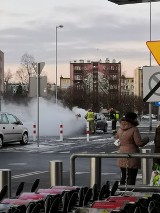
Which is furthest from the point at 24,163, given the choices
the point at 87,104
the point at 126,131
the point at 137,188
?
the point at 87,104

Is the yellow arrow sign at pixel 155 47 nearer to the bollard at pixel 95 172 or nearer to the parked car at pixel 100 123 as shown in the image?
the bollard at pixel 95 172

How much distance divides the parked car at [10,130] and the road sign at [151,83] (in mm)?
19548

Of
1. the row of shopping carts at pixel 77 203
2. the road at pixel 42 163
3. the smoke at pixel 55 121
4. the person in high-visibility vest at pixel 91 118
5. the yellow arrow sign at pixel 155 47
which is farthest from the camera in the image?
the smoke at pixel 55 121

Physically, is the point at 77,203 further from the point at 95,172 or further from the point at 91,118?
the point at 91,118

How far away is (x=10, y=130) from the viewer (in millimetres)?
28234

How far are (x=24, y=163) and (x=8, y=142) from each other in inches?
322

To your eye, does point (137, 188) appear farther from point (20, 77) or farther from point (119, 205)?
point (20, 77)

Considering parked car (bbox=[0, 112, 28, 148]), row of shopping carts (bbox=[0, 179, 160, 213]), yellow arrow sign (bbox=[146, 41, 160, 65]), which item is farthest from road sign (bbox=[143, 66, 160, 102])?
parked car (bbox=[0, 112, 28, 148])

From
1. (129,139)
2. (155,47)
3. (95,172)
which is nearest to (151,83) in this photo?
(155,47)

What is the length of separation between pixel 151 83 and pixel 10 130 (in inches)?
807

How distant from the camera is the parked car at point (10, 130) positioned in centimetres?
2761

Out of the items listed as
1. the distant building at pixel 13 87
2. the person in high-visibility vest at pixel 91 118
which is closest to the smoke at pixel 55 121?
the person in high-visibility vest at pixel 91 118

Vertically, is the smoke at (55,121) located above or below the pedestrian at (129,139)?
below

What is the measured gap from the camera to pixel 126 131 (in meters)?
11.3
